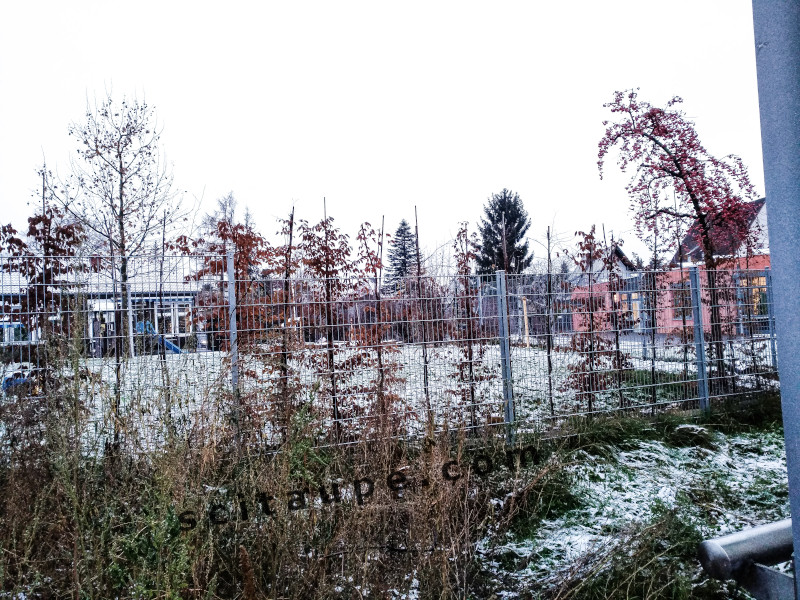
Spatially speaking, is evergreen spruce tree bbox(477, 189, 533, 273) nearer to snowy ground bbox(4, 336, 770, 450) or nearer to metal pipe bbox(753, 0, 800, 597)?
snowy ground bbox(4, 336, 770, 450)

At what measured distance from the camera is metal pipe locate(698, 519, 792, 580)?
2.37ft

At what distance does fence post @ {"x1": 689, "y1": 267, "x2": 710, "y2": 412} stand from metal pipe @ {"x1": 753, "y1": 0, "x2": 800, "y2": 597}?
6.56 metres

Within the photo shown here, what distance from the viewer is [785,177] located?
2.42ft

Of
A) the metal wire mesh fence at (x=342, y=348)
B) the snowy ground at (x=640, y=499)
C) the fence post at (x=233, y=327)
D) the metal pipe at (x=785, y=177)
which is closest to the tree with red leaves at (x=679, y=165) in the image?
the metal wire mesh fence at (x=342, y=348)

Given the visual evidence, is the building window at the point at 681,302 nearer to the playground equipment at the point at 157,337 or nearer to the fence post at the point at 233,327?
the fence post at the point at 233,327

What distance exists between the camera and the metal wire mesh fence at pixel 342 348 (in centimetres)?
395

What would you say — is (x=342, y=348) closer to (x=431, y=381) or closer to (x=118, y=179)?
(x=431, y=381)

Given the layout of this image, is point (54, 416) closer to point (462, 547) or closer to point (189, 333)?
point (189, 333)

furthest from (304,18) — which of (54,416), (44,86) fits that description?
(54,416)

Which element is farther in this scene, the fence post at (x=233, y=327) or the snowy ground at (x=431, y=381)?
the fence post at (x=233, y=327)

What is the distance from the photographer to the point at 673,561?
3.17 meters

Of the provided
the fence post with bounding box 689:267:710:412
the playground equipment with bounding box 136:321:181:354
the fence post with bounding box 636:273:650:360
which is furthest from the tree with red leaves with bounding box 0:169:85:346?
the fence post with bounding box 689:267:710:412

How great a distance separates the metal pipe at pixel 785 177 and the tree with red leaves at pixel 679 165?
7.82 m

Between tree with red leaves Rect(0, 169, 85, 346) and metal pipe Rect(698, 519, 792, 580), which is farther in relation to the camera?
tree with red leaves Rect(0, 169, 85, 346)
